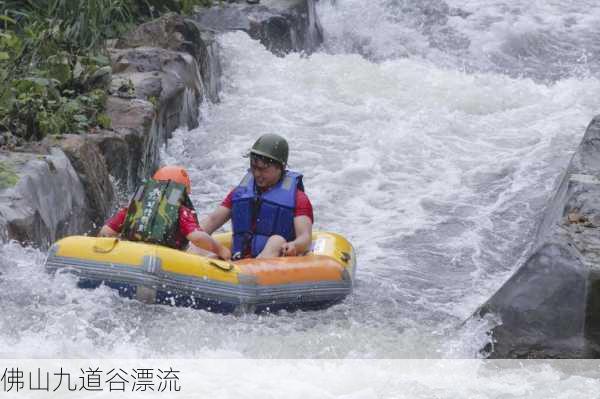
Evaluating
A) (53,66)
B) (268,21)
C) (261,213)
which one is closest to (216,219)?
(261,213)

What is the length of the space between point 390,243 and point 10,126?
3.00m

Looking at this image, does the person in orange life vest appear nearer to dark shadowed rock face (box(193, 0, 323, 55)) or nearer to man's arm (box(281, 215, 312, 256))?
man's arm (box(281, 215, 312, 256))

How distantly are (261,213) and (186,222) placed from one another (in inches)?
21.1

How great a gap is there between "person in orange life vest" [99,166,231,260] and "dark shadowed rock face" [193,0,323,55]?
6.87 m

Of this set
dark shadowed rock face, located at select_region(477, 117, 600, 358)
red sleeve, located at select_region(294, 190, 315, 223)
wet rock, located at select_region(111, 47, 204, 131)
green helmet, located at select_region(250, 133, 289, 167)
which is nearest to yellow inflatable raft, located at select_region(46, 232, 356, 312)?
red sleeve, located at select_region(294, 190, 315, 223)

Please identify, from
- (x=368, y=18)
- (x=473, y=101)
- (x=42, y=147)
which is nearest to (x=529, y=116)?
(x=473, y=101)

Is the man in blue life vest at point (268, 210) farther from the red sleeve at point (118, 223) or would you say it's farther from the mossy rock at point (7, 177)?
the mossy rock at point (7, 177)

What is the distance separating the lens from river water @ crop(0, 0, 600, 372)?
6027 millimetres

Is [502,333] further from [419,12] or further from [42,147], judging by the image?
[419,12]

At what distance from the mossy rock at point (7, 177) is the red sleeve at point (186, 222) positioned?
1057 millimetres

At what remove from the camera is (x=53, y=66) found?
28.8 feet

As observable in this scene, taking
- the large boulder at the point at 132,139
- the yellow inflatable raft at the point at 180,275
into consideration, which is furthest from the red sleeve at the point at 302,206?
the large boulder at the point at 132,139

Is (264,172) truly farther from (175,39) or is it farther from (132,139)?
(175,39)

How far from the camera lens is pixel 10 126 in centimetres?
770
